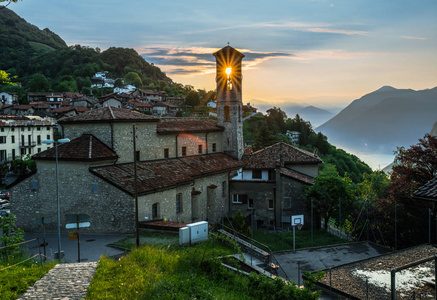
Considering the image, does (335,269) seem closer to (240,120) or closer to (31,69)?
(240,120)

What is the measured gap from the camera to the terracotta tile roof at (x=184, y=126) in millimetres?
31275


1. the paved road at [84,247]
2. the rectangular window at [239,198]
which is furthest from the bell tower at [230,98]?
the paved road at [84,247]

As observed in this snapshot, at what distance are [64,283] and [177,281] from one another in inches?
140

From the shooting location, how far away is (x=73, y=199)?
75.0 feet

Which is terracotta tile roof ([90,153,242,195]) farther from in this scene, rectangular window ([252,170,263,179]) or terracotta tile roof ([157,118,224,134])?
terracotta tile roof ([157,118,224,134])

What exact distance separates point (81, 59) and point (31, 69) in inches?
854

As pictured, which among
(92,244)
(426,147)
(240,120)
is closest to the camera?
(92,244)

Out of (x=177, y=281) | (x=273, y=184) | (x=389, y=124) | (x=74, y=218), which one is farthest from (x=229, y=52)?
(x=389, y=124)

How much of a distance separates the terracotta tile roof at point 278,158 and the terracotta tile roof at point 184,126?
5.20 metres

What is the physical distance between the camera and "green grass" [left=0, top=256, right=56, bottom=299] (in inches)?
400

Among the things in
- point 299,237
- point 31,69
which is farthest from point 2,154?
point 31,69

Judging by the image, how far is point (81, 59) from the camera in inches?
6373

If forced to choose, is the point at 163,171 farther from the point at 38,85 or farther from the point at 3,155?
the point at 38,85

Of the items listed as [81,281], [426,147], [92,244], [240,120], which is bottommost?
[92,244]
